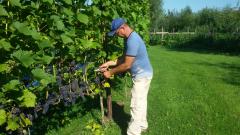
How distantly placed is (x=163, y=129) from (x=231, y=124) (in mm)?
1553

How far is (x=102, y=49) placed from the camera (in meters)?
7.97

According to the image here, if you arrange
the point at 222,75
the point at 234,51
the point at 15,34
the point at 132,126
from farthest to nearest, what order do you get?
the point at 234,51 → the point at 222,75 → the point at 132,126 → the point at 15,34

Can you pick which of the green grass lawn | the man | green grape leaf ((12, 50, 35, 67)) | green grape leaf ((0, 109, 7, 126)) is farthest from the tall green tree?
green grape leaf ((12, 50, 35, 67))

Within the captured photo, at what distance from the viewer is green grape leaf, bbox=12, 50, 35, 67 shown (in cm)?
362

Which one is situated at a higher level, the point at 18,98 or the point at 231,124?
the point at 18,98

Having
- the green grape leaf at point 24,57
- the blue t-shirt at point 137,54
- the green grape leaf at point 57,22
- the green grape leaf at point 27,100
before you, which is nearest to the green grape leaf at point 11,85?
the green grape leaf at point 27,100

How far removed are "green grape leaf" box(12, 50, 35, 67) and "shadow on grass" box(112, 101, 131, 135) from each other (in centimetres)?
449

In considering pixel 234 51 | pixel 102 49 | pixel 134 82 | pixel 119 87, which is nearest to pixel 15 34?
pixel 134 82

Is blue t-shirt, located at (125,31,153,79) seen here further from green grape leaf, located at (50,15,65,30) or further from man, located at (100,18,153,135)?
green grape leaf, located at (50,15,65,30)

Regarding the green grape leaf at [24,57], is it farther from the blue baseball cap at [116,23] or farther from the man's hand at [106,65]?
the man's hand at [106,65]

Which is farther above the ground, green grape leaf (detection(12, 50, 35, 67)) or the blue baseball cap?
the blue baseball cap

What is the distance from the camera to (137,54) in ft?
23.2

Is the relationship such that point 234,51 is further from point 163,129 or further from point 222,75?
point 163,129

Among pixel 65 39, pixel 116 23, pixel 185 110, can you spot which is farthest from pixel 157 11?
pixel 65 39
